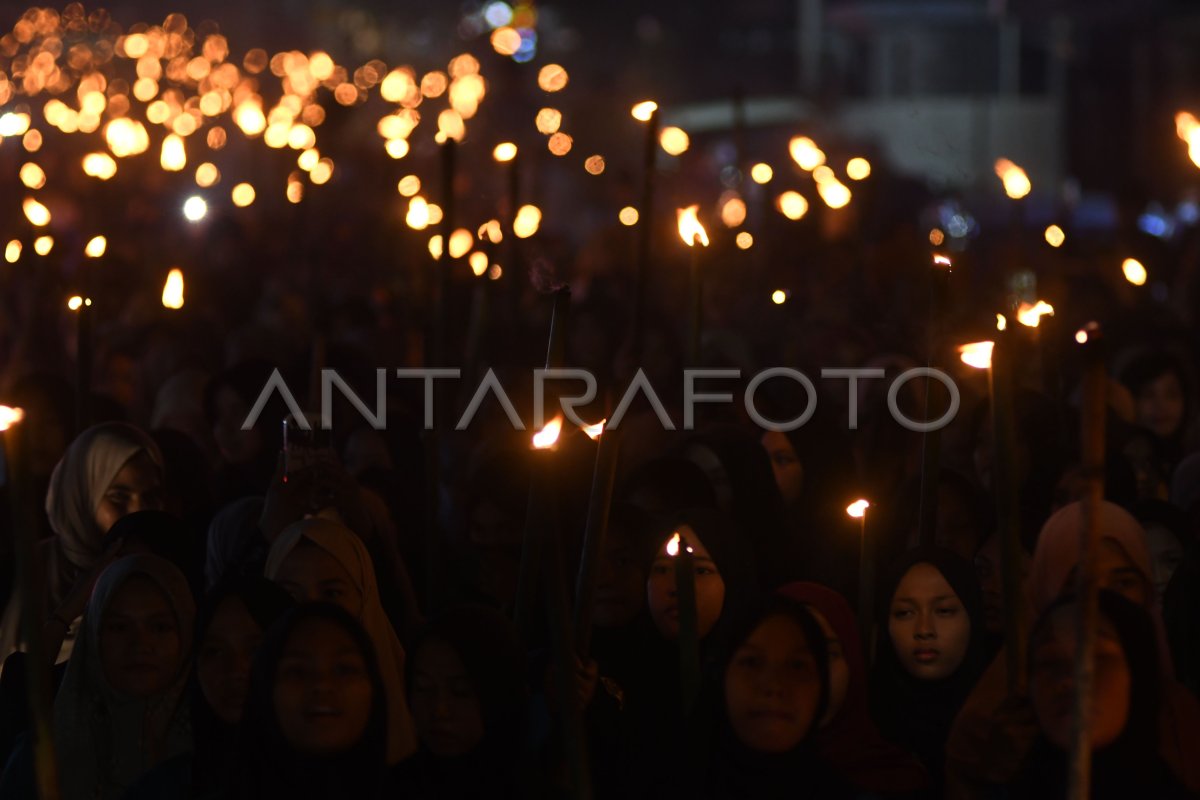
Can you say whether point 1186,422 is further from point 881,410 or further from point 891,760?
point 891,760

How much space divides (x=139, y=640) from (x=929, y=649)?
5.36 feet

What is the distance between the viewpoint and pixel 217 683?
430cm

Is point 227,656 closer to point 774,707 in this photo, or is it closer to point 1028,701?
point 774,707

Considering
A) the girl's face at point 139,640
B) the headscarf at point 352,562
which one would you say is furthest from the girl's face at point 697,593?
the girl's face at point 139,640

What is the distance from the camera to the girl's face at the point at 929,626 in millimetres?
4520

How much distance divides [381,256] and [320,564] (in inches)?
378

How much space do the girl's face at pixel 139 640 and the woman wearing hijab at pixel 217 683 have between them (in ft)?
0.32

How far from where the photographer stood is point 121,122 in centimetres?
1246

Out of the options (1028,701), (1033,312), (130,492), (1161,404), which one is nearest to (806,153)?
(1161,404)

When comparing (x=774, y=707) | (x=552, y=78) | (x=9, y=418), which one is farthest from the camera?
(x=552, y=78)

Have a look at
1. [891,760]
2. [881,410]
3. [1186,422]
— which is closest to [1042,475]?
[881,410]

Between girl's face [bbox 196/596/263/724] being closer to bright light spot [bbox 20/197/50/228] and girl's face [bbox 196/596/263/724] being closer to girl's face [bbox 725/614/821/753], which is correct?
girl's face [bbox 725/614/821/753]

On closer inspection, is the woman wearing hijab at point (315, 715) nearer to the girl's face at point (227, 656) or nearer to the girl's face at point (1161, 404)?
the girl's face at point (227, 656)

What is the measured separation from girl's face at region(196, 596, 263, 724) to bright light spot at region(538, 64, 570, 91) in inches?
1037
